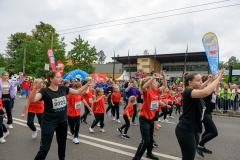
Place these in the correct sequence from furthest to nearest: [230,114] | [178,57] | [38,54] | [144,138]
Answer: [178,57] < [38,54] < [230,114] < [144,138]

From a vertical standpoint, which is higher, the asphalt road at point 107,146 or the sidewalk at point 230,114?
the asphalt road at point 107,146

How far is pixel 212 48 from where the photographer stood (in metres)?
8.42

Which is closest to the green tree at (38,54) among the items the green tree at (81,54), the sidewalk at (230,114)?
the green tree at (81,54)

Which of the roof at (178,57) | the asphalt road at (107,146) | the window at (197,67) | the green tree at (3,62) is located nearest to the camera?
the asphalt road at (107,146)

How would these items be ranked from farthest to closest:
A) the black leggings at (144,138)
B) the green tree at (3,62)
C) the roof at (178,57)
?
the green tree at (3,62), the roof at (178,57), the black leggings at (144,138)

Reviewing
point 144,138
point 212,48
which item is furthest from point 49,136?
point 212,48

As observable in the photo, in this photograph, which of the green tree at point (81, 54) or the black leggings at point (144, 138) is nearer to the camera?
the black leggings at point (144, 138)

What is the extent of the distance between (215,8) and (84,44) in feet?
76.7

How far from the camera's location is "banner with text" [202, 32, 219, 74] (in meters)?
8.18

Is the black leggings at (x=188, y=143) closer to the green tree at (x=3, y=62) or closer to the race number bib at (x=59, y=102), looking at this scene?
the race number bib at (x=59, y=102)

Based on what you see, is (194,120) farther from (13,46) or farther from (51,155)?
(13,46)

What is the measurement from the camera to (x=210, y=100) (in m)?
4.03

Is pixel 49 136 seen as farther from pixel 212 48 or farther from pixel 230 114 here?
pixel 230 114

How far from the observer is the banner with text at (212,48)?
26.8 ft
